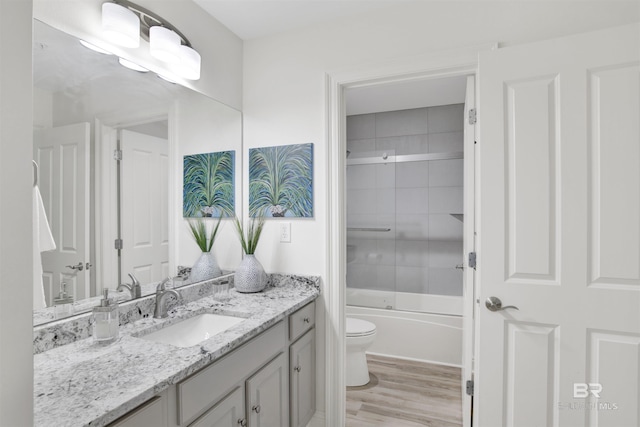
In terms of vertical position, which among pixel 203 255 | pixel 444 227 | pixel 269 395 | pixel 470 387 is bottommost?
pixel 470 387

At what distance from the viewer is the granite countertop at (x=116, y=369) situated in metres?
0.82

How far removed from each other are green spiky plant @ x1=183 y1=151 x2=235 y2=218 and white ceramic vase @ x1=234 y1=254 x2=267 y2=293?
0.37 m

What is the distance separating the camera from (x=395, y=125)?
365 cm

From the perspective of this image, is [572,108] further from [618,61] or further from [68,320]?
[68,320]

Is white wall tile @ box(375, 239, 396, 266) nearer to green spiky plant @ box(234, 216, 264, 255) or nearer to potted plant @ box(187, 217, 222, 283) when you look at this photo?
green spiky plant @ box(234, 216, 264, 255)

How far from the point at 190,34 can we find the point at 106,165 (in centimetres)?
89

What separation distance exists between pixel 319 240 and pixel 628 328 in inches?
57.3

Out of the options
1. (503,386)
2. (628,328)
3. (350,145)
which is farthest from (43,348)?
(350,145)

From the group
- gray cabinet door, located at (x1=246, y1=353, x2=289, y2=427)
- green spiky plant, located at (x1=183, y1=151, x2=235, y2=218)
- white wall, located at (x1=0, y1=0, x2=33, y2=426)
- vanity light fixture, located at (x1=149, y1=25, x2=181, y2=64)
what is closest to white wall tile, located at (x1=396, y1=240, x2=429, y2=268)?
green spiky plant, located at (x1=183, y1=151, x2=235, y2=218)

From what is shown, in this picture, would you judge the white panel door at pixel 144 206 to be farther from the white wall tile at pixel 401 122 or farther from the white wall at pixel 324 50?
the white wall tile at pixel 401 122

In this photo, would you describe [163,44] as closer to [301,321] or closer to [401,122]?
[301,321]

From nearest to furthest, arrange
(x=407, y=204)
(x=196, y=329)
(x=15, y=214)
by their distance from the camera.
→ (x=15, y=214) < (x=196, y=329) < (x=407, y=204)

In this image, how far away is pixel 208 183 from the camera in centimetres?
205

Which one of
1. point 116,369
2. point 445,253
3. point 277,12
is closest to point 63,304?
point 116,369
